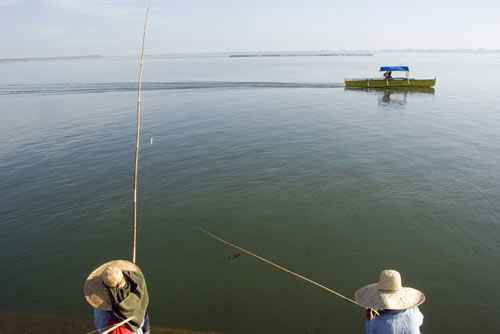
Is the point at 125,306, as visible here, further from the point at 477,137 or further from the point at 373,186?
the point at 477,137

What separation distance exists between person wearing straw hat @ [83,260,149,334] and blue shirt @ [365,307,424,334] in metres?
2.61

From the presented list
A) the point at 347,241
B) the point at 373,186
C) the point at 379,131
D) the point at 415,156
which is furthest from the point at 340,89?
the point at 347,241

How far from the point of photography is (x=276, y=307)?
5410 mm

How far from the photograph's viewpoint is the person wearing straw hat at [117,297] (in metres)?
2.92

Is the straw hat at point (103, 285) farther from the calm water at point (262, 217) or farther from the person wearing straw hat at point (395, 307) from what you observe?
the person wearing straw hat at point (395, 307)

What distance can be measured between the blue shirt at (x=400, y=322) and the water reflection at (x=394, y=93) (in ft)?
76.9

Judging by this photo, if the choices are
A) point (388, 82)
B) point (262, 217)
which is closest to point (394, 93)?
point (388, 82)

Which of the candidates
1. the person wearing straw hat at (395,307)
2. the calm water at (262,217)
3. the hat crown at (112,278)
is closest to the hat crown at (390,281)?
the person wearing straw hat at (395,307)

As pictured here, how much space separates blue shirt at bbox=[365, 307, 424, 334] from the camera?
117 inches

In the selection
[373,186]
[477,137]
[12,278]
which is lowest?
[12,278]

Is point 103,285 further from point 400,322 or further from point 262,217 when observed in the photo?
point 262,217

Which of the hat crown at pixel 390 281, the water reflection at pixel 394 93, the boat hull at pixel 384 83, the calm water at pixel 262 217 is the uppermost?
the boat hull at pixel 384 83

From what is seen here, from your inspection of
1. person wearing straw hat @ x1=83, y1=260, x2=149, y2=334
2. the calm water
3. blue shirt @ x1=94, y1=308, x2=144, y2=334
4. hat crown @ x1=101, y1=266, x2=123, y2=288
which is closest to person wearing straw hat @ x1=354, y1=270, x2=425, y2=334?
the calm water

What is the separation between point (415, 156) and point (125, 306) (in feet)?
40.9
